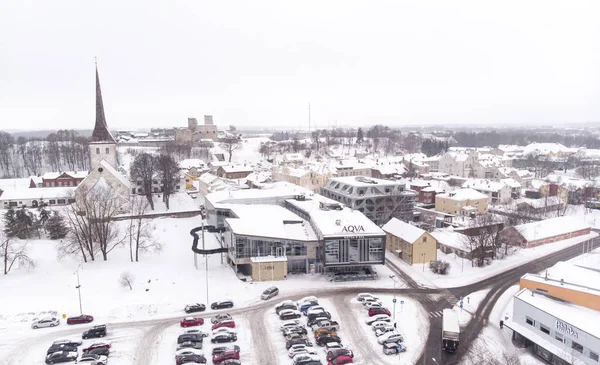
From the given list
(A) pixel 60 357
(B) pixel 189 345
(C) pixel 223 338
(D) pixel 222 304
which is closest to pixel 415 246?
(D) pixel 222 304

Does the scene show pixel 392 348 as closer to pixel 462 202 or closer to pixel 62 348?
pixel 62 348

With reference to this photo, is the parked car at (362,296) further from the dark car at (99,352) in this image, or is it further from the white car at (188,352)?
the dark car at (99,352)

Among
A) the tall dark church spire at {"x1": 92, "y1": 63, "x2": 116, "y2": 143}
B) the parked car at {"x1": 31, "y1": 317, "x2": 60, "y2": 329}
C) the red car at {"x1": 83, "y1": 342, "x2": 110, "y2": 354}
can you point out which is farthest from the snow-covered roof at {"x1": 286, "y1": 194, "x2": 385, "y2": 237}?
the tall dark church spire at {"x1": 92, "y1": 63, "x2": 116, "y2": 143}

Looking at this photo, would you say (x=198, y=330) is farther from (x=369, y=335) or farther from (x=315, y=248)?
(x=315, y=248)

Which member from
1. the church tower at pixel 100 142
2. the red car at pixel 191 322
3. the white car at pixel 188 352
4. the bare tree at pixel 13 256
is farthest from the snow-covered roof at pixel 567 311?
the church tower at pixel 100 142

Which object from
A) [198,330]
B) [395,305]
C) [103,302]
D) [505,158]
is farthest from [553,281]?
[505,158]
